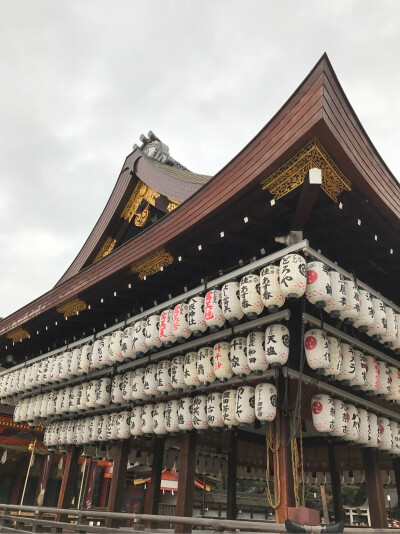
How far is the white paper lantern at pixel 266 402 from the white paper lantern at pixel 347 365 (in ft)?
3.74

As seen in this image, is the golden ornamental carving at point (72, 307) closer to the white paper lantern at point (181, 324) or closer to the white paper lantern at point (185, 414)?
the white paper lantern at point (181, 324)

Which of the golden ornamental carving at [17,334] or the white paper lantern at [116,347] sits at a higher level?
the golden ornamental carving at [17,334]

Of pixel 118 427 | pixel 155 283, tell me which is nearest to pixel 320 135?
pixel 155 283

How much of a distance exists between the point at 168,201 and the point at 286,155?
500 centimetres

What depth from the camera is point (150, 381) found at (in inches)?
334

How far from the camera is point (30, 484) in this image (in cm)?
2011

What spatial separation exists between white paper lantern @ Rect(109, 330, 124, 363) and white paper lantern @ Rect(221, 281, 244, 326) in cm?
301

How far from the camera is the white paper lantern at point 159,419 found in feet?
27.2

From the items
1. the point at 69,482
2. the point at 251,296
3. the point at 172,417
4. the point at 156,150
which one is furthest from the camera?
the point at 156,150

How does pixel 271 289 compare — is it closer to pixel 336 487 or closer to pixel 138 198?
pixel 138 198

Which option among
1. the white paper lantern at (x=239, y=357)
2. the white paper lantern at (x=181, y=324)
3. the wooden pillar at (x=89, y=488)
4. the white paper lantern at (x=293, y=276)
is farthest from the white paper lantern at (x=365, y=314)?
the wooden pillar at (x=89, y=488)

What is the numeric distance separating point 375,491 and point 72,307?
774 centimetres

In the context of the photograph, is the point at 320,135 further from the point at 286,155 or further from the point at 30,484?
the point at 30,484

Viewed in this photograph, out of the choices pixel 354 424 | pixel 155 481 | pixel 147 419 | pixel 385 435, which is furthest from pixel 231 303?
pixel 155 481
